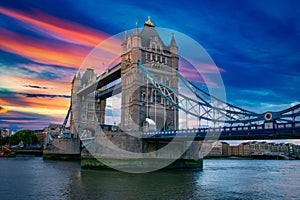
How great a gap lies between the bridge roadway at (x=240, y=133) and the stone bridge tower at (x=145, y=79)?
4.58m

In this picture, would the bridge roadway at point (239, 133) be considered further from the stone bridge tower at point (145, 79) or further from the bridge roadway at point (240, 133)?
the stone bridge tower at point (145, 79)

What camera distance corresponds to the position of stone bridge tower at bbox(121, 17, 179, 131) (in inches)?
1184

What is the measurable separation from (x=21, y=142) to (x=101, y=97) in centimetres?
3010

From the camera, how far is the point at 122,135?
25.8 meters

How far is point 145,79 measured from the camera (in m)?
31.0

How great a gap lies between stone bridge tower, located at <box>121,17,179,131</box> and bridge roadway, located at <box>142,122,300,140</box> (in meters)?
4.58

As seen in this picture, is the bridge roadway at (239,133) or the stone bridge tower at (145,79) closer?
the bridge roadway at (239,133)

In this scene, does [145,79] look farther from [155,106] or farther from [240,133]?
[240,133]

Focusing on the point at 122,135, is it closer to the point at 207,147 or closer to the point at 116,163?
the point at 116,163

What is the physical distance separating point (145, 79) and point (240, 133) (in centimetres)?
1372

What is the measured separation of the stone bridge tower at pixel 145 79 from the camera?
1184 inches

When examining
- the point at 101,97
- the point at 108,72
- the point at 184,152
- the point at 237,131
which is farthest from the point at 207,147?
the point at 237,131

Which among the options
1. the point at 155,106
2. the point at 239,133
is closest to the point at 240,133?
the point at 239,133

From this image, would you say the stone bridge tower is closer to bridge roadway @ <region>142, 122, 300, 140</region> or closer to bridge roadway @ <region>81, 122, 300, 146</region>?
bridge roadway @ <region>81, 122, 300, 146</region>
